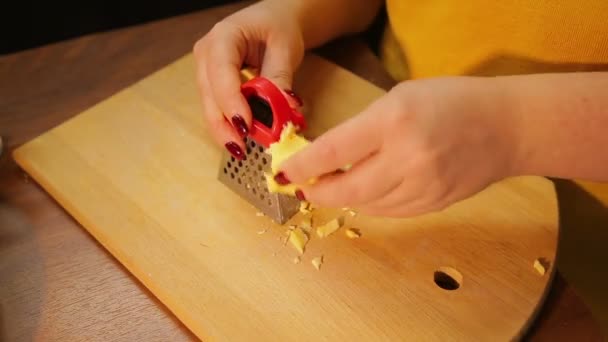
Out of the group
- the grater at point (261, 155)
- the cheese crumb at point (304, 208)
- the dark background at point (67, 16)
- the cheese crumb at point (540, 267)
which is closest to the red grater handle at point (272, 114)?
the grater at point (261, 155)

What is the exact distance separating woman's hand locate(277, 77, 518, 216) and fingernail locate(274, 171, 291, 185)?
0.02m

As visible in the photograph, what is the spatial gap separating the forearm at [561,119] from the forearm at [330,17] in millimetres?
413

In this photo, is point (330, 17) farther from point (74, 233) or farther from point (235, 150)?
point (74, 233)

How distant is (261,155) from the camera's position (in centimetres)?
76

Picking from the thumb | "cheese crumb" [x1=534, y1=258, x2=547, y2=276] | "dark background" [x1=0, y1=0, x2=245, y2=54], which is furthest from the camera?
"dark background" [x1=0, y1=0, x2=245, y2=54]

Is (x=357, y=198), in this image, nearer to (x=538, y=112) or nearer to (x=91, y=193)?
(x=538, y=112)

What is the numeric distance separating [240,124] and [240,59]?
152 millimetres

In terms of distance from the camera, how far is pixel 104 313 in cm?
71

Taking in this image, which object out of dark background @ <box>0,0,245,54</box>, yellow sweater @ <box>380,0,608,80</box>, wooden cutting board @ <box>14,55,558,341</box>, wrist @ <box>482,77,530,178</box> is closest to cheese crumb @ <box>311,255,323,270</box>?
wooden cutting board @ <box>14,55,558,341</box>

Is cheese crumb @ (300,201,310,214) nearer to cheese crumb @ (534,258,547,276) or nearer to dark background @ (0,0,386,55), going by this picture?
cheese crumb @ (534,258,547,276)

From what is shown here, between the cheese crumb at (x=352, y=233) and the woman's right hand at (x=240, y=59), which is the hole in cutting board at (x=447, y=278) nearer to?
the cheese crumb at (x=352, y=233)

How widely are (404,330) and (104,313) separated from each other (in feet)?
1.17

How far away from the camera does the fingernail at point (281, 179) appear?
68cm

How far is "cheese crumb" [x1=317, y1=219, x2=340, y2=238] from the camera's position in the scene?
774mm
